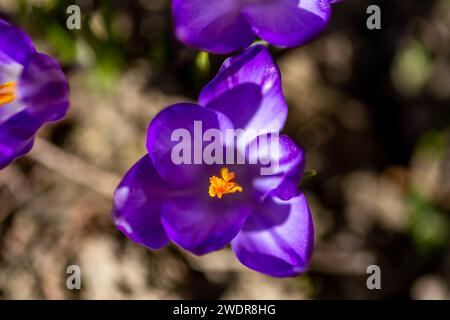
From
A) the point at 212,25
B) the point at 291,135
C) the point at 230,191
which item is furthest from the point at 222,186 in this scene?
the point at 291,135

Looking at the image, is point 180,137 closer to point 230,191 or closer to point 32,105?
point 230,191

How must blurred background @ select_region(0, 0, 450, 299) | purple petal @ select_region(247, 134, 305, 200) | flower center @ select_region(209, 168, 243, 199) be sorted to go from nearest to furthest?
purple petal @ select_region(247, 134, 305, 200) < flower center @ select_region(209, 168, 243, 199) < blurred background @ select_region(0, 0, 450, 299)

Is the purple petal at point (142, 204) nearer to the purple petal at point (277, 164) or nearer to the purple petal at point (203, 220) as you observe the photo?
the purple petal at point (203, 220)

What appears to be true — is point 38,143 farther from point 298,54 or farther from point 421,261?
point 421,261

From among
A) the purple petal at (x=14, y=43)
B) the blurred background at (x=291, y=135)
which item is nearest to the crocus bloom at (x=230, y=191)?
the blurred background at (x=291, y=135)

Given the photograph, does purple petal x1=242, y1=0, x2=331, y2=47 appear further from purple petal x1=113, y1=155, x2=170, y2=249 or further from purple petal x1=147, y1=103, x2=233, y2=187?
purple petal x1=113, y1=155, x2=170, y2=249

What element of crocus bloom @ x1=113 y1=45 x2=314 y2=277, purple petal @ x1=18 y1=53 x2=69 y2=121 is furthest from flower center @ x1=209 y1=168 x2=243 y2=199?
purple petal @ x1=18 y1=53 x2=69 y2=121
